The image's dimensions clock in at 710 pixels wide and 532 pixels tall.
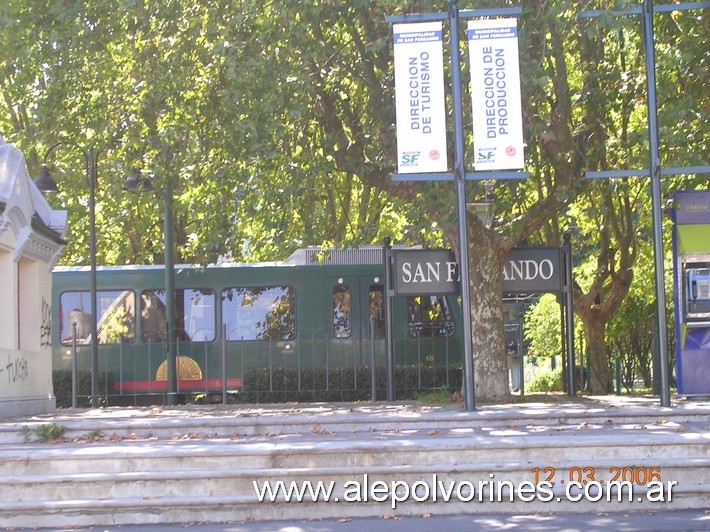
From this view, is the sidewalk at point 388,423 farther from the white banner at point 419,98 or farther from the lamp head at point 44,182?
the lamp head at point 44,182

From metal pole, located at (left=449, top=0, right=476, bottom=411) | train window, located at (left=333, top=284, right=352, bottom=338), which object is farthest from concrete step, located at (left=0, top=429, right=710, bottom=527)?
train window, located at (left=333, top=284, right=352, bottom=338)

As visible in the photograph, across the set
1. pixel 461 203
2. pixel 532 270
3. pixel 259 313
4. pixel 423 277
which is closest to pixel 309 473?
pixel 461 203

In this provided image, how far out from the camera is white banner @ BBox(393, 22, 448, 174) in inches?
515

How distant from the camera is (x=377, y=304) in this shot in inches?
863

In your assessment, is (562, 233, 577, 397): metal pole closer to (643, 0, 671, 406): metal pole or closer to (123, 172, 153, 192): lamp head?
(643, 0, 671, 406): metal pole

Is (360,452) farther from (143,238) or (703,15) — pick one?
(143,238)

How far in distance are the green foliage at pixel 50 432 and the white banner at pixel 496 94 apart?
5.86 m

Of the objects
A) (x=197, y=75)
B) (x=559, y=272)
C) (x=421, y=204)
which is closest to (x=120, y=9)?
(x=197, y=75)

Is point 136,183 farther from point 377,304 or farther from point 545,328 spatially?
point 545,328

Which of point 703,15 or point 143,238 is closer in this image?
point 703,15

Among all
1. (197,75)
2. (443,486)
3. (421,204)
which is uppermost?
(197,75)

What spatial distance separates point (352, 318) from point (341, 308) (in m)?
0.31

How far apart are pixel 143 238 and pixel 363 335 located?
9.20m

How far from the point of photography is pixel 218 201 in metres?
18.0
